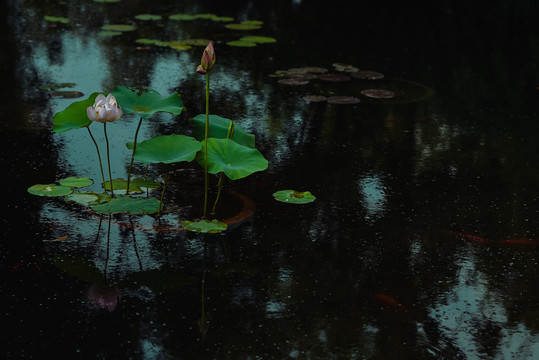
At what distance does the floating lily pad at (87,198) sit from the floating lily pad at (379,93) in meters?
2.19

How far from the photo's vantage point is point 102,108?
8.57ft

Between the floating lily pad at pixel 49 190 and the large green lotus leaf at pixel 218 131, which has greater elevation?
the large green lotus leaf at pixel 218 131

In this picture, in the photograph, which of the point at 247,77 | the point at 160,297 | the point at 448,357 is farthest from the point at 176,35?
the point at 448,357

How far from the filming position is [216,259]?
7.93ft

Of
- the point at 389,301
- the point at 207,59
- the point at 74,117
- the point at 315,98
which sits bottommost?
the point at 389,301

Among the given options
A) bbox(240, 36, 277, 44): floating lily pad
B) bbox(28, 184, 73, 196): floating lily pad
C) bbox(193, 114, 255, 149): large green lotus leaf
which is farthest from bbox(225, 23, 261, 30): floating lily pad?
bbox(28, 184, 73, 196): floating lily pad

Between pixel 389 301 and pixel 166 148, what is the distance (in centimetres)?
99

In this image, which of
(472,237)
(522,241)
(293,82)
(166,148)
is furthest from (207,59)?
(293,82)

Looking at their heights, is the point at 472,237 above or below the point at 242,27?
below

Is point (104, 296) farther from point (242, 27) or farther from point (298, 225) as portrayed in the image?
point (242, 27)

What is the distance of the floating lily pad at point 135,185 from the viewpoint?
2854 millimetres

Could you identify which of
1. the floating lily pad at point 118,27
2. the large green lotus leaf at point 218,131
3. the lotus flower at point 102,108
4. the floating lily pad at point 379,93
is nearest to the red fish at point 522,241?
the large green lotus leaf at point 218,131

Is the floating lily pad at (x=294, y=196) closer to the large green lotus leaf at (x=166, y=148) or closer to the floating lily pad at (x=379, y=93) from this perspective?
the large green lotus leaf at (x=166, y=148)

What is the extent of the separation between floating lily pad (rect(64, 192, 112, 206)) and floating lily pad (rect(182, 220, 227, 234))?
36cm
